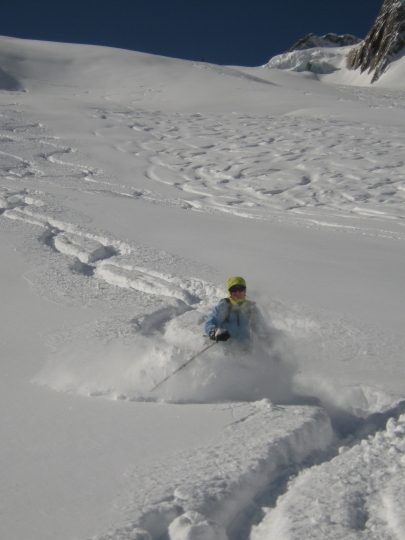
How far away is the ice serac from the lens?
143 ft

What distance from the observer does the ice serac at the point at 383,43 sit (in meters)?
43.6

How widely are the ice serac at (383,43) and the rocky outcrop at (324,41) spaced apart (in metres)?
21.5

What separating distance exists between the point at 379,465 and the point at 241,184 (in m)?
9.79

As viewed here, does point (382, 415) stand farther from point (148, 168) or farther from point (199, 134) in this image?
point (199, 134)

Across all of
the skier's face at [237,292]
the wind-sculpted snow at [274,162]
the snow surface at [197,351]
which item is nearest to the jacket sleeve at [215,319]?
the skier's face at [237,292]

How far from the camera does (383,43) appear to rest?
45.4 meters

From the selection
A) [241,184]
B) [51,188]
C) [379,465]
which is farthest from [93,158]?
[379,465]

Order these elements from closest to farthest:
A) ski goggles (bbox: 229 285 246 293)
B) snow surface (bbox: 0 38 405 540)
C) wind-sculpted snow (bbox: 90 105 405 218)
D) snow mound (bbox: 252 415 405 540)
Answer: snow mound (bbox: 252 415 405 540), snow surface (bbox: 0 38 405 540), ski goggles (bbox: 229 285 246 293), wind-sculpted snow (bbox: 90 105 405 218)

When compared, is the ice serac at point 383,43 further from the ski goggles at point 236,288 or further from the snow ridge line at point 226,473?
the snow ridge line at point 226,473

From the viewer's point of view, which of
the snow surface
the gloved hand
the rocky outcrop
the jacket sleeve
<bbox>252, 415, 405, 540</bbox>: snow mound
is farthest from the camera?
the rocky outcrop

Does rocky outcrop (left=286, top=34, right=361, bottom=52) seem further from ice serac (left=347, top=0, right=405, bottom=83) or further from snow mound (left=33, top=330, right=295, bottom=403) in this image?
snow mound (left=33, top=330, right=295, bottom=403)

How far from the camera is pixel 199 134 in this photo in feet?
59.9

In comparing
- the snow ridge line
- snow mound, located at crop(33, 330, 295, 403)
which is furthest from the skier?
the snow ridge line

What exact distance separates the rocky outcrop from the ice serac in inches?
848
